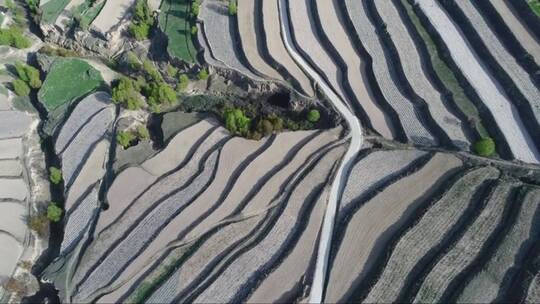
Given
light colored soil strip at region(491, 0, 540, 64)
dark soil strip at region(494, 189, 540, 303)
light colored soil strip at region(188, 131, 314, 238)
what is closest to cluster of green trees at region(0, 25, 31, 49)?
light colored soil strip at region(188, 131, 314, 238)

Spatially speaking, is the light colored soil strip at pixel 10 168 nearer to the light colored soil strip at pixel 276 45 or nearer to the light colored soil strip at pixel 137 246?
the light colored soil strip at pixel 137 246

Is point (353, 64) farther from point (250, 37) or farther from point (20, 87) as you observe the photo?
point (20, 87)

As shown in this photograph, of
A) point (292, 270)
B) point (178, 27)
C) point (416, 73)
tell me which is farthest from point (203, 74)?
point (292, 270)

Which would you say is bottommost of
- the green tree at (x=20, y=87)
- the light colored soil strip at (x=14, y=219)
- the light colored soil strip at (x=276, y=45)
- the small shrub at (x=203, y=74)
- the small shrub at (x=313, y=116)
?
the light colored soil strip at (x=14, y=219)

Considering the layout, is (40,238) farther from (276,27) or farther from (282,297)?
(276,27)

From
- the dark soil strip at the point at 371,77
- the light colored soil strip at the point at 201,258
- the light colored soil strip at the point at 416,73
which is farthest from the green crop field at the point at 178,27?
the light colored soil strip at the point at 416,73
